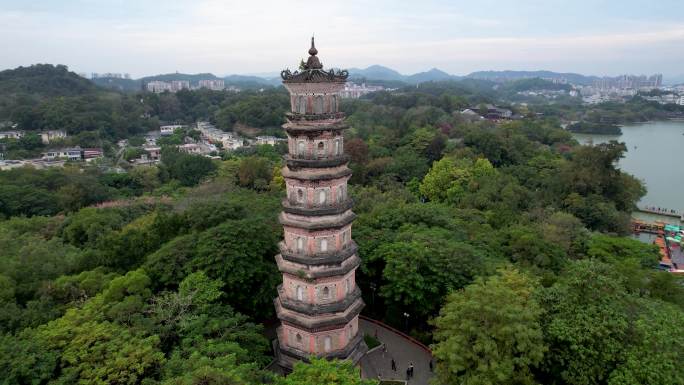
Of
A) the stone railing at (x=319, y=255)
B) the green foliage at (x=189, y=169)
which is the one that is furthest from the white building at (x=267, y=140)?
the stone railing at (x=319, y=255)

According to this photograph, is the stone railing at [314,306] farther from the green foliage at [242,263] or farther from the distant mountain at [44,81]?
the distant mountain at [44,81]

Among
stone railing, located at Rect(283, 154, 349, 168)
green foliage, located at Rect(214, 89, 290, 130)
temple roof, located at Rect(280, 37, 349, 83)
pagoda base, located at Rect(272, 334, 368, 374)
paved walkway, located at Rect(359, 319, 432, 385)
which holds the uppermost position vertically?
temple roof, located at Rect(280, 37, 349, 83)

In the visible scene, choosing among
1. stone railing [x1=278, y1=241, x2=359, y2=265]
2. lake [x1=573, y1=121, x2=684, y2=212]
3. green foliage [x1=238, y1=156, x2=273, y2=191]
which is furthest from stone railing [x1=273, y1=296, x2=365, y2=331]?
lake [x1=573, y1=121, x2=684, y2=212]

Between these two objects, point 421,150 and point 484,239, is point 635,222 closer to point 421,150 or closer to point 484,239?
point 421,150

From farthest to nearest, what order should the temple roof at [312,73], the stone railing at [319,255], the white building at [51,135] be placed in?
1. the white building at [51,135]
2. the stone railing at [319,255]
3. the temple roof at [312,73]

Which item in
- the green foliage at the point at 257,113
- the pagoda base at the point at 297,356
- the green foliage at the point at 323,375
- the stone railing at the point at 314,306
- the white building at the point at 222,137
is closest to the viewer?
the green foliage at the point at 323,375

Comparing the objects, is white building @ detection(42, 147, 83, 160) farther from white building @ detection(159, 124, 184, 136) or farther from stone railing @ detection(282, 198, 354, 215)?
stone railing @ detection(282, 198, 354, 215)

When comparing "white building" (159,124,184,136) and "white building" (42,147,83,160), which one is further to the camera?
"white building" (159,124,184,136)
